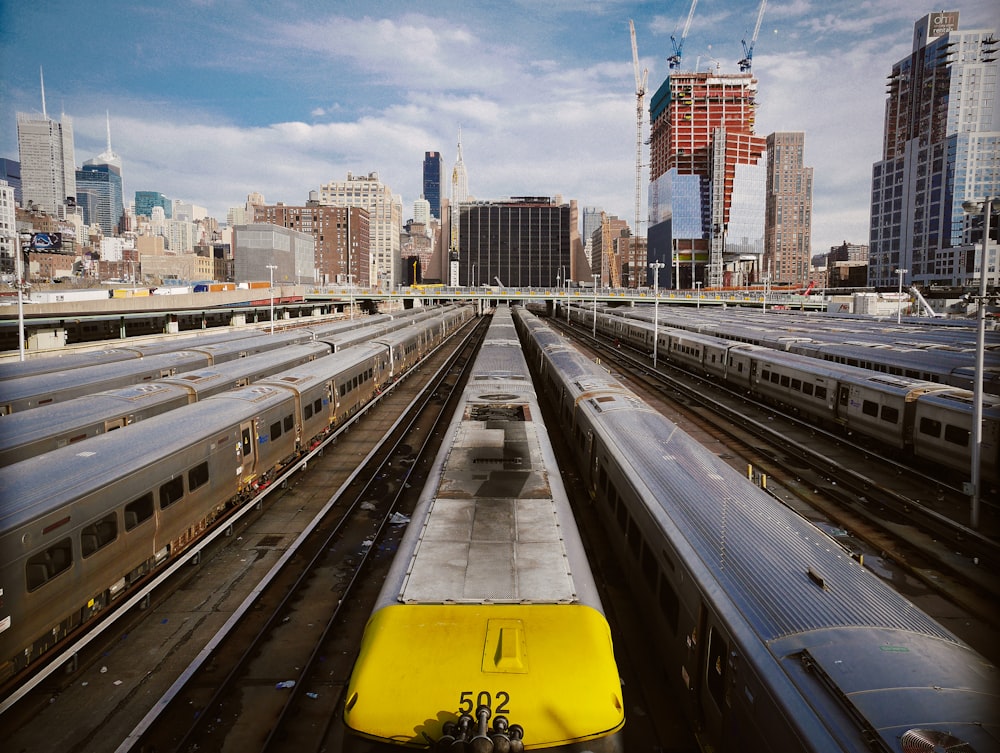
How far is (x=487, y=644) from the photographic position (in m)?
5.50

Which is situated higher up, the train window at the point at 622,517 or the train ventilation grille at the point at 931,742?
the train ventilation grille at the point at 931,742

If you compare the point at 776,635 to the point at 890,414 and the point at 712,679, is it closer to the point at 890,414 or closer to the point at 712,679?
the point at 712,679

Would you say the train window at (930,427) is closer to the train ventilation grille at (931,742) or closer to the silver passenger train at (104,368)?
the train ventilation grille at (931,742)

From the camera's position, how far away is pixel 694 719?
774cm

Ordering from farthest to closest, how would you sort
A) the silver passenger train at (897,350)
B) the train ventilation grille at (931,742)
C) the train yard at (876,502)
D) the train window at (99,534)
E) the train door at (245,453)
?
the silver passenger train at (897,350)
the train door at (245,453)
the train yard at (876,502)
the train window at (99,534)
the train ventilation grille at (931,742)

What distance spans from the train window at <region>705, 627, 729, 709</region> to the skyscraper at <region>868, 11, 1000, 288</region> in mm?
143468

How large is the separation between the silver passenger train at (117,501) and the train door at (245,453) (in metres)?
0.03

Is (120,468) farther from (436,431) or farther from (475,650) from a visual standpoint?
(436,431)

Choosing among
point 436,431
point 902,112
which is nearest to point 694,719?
point 436,431

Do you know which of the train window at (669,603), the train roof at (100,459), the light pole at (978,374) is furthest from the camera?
the light pole at (978,374)

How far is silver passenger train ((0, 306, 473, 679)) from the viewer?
8617mm

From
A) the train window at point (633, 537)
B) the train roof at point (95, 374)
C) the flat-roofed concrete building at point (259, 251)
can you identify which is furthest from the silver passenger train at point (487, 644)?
the flat-roofed concrete building at point (259, 251)

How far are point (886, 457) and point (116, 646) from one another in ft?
80.1

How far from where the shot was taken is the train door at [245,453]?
51.7 feet
